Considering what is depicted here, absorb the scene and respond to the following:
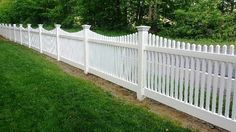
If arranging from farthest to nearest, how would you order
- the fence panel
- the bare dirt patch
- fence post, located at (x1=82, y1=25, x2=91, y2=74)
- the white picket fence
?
1. the fence panel
2. fence post, located at (x1=82, y1=25, x2=91, y2=74)
3. the bare dirt patch
4. the white picket fence

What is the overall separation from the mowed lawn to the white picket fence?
545 mm

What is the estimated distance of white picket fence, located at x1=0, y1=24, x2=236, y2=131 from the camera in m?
5.15

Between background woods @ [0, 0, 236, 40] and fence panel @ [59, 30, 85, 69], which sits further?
background woods @ [0, 0, 236, 40]

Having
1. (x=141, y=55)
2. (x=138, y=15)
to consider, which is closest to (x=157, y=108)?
(x=141, y=55)

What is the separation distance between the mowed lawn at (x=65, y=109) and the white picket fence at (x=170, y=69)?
0.54 m

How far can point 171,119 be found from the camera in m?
5.89

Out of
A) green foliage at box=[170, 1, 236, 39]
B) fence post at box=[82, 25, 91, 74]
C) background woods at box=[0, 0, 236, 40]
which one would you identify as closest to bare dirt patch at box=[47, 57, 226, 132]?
fence post at box=[82, 25, 91, 74]

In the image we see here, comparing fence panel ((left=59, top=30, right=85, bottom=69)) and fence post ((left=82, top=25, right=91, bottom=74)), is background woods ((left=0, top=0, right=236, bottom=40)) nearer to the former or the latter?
fence panel ((left=59, top=30, right=85, bottom=69))

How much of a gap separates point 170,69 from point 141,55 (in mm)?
906

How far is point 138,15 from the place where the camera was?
77.4ft

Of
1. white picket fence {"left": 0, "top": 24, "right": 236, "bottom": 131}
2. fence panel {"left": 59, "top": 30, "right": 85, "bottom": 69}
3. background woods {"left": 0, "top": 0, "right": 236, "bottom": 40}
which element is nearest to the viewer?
white picket fence {"left": 0, "top": 24, "right": 236, "bottom": 131}

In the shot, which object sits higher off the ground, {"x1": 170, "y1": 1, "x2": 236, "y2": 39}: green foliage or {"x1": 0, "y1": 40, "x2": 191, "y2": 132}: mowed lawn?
{"x1": 170, "y1": 1, "x2": 236, "y2": 39}: green foliage

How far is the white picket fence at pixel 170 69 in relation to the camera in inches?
203

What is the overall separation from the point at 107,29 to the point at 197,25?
33.4 feet
